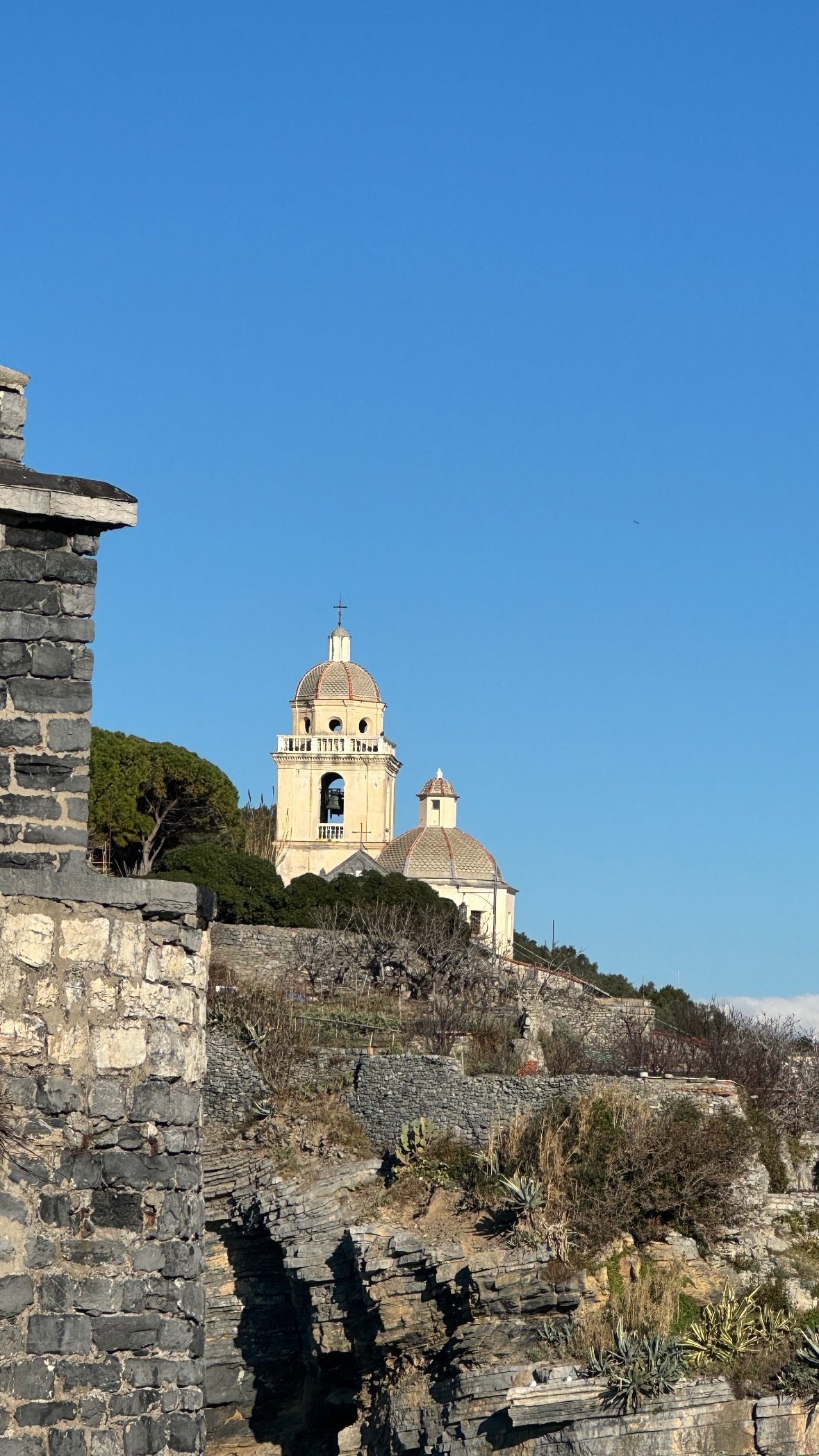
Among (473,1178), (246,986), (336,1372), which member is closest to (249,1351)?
(336,1372)

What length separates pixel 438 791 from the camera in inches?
2051

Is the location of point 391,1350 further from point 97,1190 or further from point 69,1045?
point 69,1045

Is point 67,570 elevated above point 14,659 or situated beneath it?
elevated above

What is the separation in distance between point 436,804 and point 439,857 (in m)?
2.44

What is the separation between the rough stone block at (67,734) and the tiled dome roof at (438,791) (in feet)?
150

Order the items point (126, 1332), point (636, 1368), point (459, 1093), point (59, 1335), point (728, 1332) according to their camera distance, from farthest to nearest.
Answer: point (459, 1093) → point (728, 1332) → point (636, 1368) → point (126, 1332) → point (59, 1335)

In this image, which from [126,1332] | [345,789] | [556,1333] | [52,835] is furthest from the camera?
[345,789]

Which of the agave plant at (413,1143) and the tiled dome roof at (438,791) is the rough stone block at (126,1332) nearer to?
the agave plant at (413,1143)

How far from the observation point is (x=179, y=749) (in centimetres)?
4528

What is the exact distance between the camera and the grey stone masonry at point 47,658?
6273 millimetres

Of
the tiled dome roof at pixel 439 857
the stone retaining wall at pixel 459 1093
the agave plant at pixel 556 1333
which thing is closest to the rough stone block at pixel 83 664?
the agave plant at pixel 556 1333

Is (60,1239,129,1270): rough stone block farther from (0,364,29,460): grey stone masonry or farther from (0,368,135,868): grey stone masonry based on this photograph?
(0,364,29,460): grey stone masonry

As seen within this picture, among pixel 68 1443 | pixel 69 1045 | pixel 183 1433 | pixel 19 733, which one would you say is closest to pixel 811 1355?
pixel 183 1433

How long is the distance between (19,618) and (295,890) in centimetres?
3270
